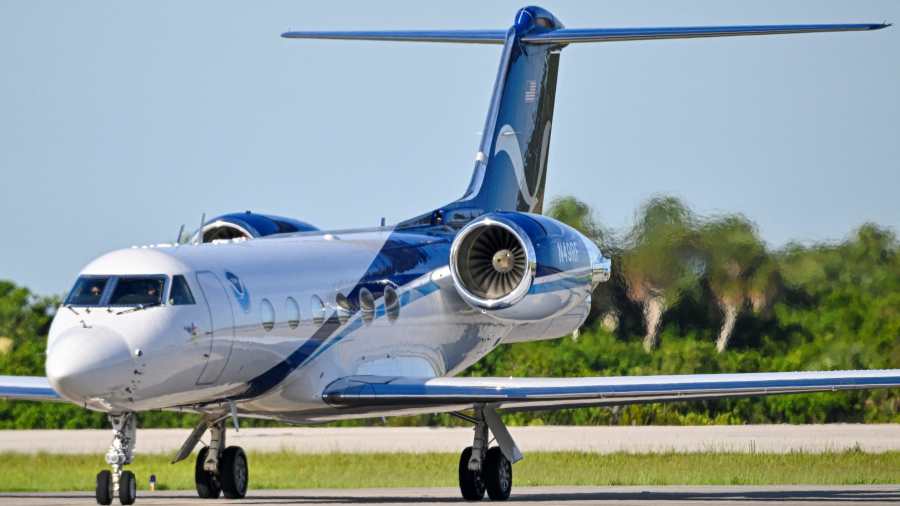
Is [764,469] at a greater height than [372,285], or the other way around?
[372,285]

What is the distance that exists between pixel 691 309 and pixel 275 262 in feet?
42.5

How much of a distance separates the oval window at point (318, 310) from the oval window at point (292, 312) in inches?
14.1

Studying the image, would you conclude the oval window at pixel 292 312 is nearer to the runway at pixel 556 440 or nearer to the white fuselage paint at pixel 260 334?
the white fuselage paint at pixel 260 334

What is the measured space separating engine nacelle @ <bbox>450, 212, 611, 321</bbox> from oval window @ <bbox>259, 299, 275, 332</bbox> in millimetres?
3236

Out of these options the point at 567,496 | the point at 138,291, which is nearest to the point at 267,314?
the point at 138,291

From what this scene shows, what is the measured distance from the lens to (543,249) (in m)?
22.7

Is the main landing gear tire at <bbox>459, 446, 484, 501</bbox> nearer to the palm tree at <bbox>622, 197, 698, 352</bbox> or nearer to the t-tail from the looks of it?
the t-tail

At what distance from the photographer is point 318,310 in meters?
21.6

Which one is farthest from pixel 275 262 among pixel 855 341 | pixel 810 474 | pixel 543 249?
pixel 855 341

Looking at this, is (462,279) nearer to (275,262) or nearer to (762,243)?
(275,262)

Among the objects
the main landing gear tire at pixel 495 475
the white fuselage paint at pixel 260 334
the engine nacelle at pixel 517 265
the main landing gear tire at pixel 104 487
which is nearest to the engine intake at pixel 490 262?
the engine nacelle at pixel 517 265

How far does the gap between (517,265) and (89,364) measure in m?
6.89

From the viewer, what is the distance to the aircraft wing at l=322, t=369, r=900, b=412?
2027 centimetres

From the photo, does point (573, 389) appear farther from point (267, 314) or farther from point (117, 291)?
point (117, 291)
